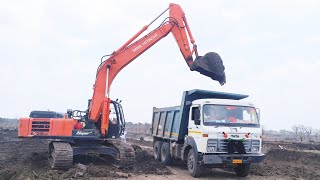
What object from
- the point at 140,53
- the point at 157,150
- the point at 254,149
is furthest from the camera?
the point at 157,150

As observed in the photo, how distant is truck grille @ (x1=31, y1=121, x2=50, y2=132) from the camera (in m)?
15.0

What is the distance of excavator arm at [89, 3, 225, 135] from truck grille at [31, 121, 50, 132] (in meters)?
1.91

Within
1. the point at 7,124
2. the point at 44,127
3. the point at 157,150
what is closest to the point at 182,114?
the point at 157,150

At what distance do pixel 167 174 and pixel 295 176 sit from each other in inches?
197

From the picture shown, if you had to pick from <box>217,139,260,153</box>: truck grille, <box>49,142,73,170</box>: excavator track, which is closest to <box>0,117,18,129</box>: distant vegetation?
<box>49,142,73,170</box>: excavator track

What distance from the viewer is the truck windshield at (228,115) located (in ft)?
44.5

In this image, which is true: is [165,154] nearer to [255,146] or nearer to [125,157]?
[125,157]

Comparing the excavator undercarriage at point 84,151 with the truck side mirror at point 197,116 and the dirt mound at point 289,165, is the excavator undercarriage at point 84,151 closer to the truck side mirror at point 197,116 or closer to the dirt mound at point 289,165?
the truck side mirror at point 197,116

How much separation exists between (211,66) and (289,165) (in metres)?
7.01

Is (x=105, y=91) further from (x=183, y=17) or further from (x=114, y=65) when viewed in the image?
(x=183, y=17)

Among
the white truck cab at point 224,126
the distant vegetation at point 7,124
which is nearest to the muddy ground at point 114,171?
the white truck cab at point 224,126

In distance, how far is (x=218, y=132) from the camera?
13.2 meters

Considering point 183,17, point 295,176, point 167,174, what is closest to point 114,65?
point 183,17

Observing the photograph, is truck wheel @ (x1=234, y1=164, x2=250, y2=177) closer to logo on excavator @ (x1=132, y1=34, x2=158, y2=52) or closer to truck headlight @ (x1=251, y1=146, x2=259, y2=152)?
truck headlight @ (x1=251, y1=146, x2=259, y2=152)
